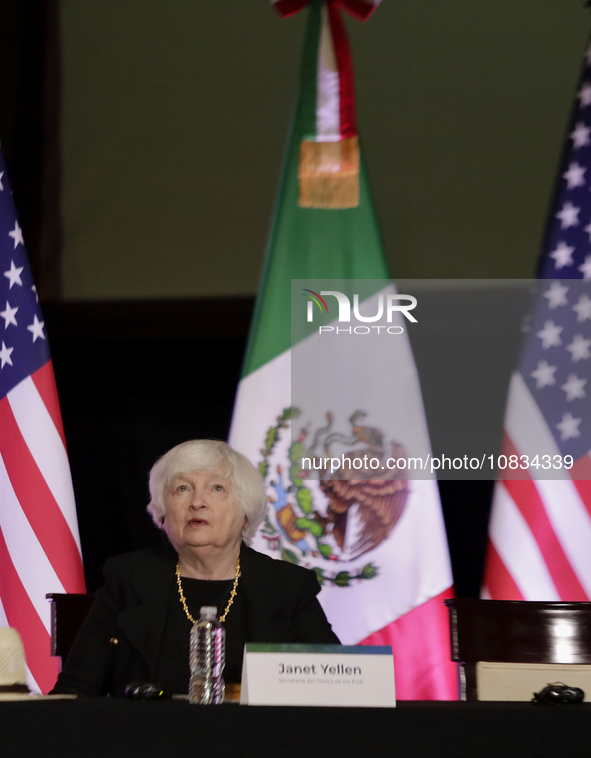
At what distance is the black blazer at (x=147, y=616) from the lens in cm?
187

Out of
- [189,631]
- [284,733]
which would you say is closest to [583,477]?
[189,631]

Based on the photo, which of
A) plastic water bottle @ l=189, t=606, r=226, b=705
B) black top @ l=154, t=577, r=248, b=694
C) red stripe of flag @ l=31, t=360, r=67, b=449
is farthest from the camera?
red stripe of flag @ l=31, t=360, r=67, b=449

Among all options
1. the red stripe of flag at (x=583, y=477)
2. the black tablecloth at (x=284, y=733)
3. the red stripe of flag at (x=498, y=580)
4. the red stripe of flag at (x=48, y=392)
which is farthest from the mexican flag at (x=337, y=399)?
the black tablecloth at (x=284, y=733)

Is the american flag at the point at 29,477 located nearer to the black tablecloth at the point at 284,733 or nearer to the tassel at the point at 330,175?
the tassel at the point at 330,175

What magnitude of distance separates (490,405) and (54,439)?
159 centimetres

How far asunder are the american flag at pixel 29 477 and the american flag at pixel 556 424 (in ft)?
4.75

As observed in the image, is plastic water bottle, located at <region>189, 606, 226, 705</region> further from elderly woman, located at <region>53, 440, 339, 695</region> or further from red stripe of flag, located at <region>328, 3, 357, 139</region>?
red stripe of flag, located at <region>328, 3, 357, 139</region>

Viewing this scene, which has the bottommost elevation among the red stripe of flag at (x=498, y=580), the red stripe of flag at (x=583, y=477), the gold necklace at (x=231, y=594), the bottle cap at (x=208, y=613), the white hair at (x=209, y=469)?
the bottle cap at (x=208, y=613)

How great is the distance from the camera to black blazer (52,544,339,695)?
187 cm

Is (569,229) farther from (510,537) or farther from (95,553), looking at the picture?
(95,553)

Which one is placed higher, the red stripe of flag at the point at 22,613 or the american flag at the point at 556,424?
the american flag at the point at 556,424

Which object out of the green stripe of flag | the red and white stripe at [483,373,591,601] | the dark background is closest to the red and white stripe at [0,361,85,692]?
the dark background

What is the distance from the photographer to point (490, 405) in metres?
3.13

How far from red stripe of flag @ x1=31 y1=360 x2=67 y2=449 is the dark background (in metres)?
0.34
